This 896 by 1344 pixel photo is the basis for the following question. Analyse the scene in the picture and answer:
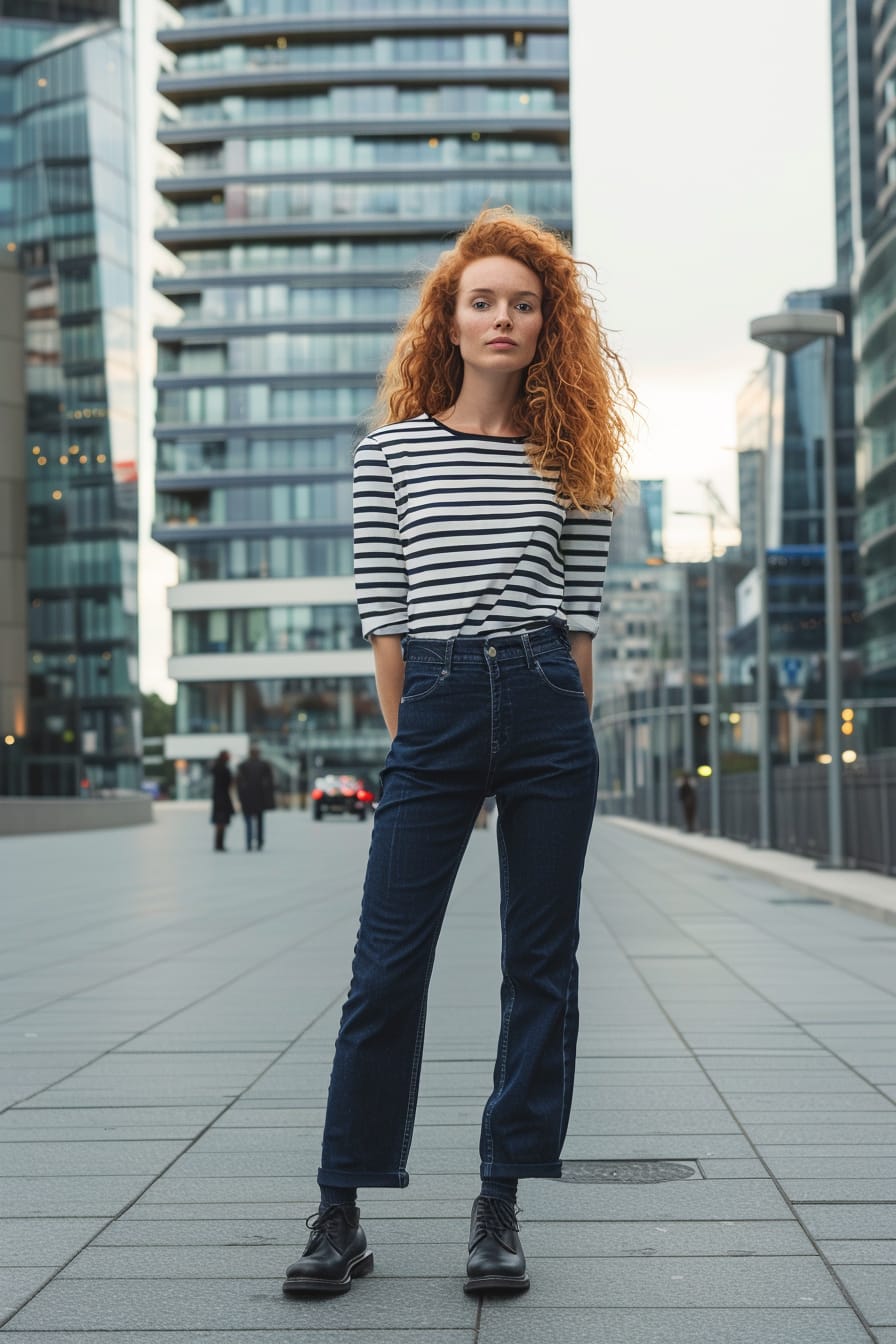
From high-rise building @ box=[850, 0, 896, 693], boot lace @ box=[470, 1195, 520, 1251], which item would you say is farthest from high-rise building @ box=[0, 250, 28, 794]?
boot lace @ box=[470, 1195, 520, 1251]

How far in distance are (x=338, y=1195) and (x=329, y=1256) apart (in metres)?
0.12

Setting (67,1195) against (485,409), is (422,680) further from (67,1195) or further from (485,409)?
(67,1195)

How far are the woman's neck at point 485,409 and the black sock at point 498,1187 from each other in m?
1.51

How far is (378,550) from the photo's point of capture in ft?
12.3

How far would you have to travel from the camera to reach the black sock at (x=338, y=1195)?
3.56 metres

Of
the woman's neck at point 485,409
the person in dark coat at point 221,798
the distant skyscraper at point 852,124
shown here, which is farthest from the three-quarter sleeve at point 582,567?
the distant skyscraper at point 852,124

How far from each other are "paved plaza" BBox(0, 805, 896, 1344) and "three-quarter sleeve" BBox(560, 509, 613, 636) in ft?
4.35

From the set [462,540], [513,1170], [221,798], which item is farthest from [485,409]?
[221,798]

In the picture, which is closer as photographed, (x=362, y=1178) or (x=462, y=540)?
(x=362, y=1178)

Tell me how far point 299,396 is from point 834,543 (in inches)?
2770

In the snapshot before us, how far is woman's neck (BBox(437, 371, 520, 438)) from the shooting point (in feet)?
12.7

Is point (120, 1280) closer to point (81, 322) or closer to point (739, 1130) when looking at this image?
point (739, 1130)

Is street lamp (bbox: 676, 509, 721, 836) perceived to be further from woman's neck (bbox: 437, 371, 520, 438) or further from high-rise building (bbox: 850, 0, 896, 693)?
woman's neck (bbox: 437, 371, 520, 438)

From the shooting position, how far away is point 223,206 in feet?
309
